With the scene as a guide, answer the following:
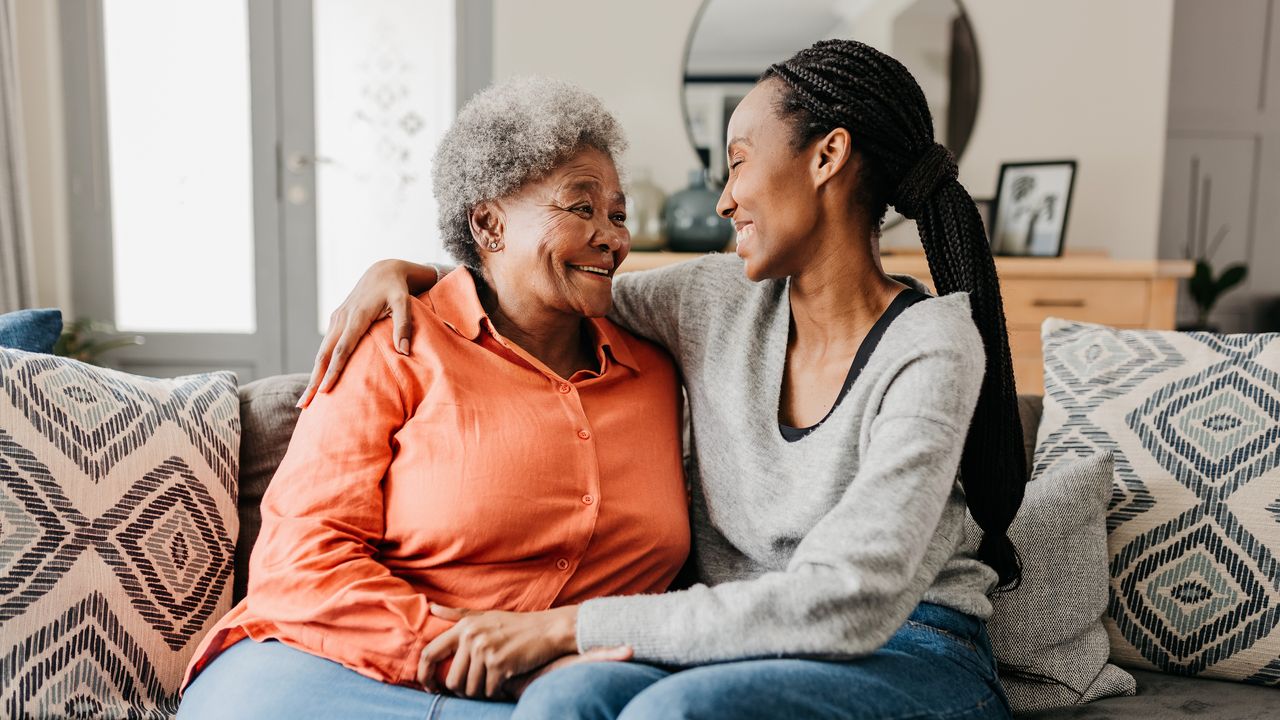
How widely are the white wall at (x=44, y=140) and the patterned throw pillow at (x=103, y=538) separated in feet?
9.22

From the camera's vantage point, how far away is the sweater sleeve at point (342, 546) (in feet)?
3.59

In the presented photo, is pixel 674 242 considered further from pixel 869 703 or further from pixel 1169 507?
pixel 869 703

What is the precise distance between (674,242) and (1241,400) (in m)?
2.06

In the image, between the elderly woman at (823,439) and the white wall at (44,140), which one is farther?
the white wall at (44,140)

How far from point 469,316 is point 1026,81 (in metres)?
2.93

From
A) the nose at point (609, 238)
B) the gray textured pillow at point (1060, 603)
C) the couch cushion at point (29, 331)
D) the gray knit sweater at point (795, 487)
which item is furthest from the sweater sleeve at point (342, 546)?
the gray textured pillow at point (1060, 603)

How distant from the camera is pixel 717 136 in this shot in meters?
3.57

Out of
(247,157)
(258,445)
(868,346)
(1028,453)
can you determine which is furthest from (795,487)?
(247,157)

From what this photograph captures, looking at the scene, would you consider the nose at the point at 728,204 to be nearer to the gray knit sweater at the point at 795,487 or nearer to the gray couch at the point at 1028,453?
the gray knit sweater at the point at 795,487

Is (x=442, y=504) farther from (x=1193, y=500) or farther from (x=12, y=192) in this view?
(x=12, y=192)

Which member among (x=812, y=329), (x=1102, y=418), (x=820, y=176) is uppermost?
(x=820, y=176)

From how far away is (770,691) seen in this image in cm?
92

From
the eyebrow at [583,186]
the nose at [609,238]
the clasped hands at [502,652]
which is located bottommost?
the clasped hands at [502,652]

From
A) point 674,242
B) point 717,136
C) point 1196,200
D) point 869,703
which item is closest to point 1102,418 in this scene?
point 869,703
